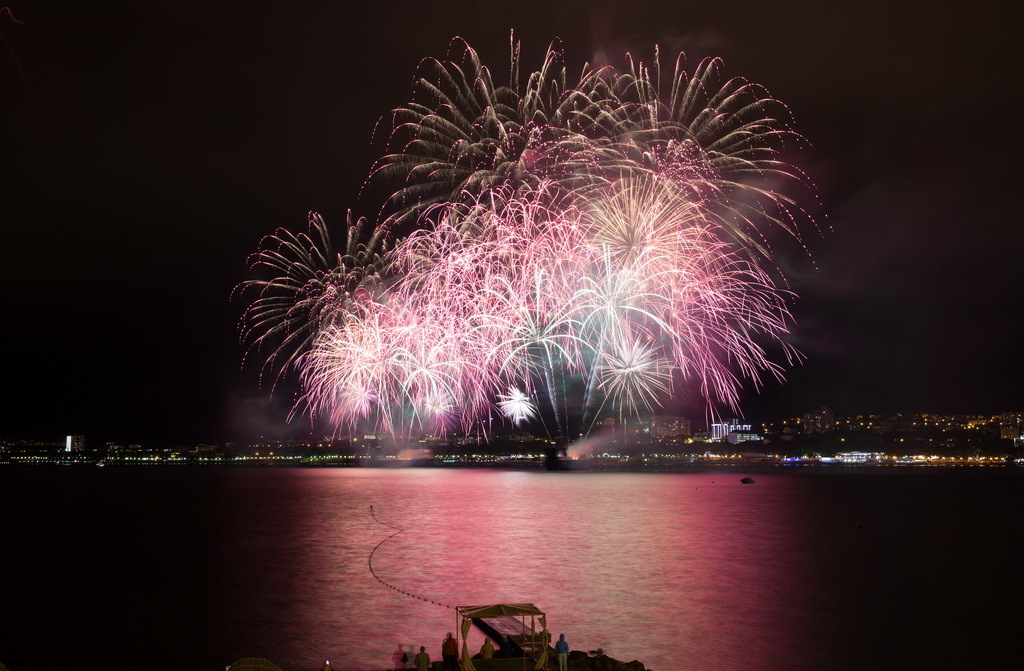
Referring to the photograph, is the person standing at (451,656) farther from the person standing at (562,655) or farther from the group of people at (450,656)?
the person standing at (562,655)

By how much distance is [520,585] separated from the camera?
3591 cm

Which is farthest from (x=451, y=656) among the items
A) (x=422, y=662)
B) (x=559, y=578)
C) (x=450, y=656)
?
(x=559, y=578)

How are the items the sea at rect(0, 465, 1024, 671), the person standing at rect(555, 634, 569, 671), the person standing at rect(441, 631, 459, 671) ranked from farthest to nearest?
the sea at rect(0, 465, 1024, 671) → the person standing at rect(555, 634, 569, 671) → the person standing at rect(441, 631, 459, 671)

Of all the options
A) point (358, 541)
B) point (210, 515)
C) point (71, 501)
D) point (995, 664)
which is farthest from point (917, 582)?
point (71, 501)

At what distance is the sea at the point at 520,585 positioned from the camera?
26.0m

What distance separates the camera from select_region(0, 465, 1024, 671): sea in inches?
1022

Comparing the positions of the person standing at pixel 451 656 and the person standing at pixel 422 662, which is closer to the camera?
the person standing at pixel 422 662

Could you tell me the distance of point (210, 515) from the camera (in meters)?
72.1

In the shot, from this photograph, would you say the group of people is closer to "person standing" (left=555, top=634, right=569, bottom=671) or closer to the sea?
"person standing" (left=555, top=634, right=569, bottom=671)

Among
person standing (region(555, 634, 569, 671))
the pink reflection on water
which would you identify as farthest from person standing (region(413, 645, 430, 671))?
the pink reflection on water

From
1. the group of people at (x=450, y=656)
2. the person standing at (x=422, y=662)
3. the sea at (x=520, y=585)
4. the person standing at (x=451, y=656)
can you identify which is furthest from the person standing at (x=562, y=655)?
the sea at (x=520, y=585)

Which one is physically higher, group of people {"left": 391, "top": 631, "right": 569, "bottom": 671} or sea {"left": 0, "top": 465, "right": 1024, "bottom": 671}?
group of people {"left": 391, "top": 631, "right": 569, "bottom": 671}

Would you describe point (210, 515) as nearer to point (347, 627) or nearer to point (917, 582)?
point (347, 627)

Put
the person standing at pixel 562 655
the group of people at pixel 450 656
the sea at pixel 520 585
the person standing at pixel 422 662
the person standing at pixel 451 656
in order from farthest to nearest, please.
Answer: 1. the sea at pixel 520 585
2. the person standing at pixel 562 655
3. the person standing at pixel 451 656
4. the group of people at pixel 450 656
5. the person standing at pixel 422 662
